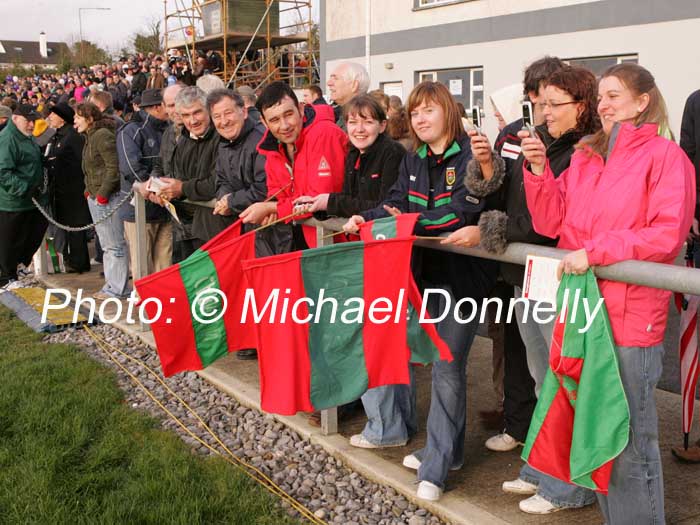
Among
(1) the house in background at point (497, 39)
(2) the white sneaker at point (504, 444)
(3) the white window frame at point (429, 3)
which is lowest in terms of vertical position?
(2) the white sneaker at point (504, 444)

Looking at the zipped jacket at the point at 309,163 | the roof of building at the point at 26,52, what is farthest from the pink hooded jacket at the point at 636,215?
the roof of building at the point at 26,52

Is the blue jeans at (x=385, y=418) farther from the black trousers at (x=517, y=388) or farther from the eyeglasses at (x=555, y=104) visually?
the eyeglasses at (x=555, y=104)

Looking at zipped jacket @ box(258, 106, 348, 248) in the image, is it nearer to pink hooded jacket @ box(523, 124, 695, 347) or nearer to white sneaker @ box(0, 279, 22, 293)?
pink hooded jacket @ box(523, 124, 695, 347)

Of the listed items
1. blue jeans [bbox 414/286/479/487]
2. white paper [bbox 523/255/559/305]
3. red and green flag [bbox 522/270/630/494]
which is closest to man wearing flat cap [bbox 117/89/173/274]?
blue jeans [bbox 414/286/479/487]

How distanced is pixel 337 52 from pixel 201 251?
20.1m

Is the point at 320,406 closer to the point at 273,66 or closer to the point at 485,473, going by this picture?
the point at 485,473

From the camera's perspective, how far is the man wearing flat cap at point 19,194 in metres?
9.81

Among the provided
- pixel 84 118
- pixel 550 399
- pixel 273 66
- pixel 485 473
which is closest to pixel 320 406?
pixel 485 473

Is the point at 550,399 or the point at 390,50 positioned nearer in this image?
the point at 550,399

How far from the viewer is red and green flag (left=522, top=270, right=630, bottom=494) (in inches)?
121

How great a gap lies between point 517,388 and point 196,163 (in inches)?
Answer: 142

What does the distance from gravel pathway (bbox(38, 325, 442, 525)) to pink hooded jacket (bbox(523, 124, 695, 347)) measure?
145 cm

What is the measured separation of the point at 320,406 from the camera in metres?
4.10

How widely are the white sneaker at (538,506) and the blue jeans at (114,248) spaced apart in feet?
20.4
